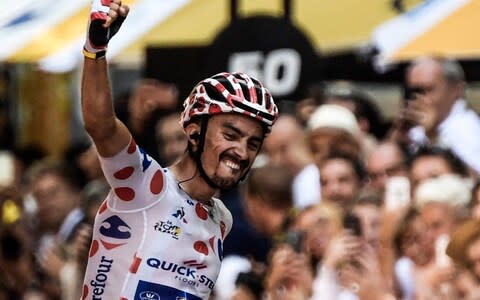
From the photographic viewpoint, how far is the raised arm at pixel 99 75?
8242 mm

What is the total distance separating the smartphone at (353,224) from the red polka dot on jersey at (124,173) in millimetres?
3197

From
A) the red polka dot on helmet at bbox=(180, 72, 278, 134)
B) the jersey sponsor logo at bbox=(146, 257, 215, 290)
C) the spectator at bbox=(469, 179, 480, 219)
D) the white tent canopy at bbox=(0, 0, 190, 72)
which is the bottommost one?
the white tent canopy at bbox=(0, 0, 190, 72)

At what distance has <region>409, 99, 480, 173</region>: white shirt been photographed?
1282 centimetres

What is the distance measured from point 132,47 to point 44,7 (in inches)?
87.1

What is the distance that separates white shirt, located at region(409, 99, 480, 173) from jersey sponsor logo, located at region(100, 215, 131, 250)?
14.3ft

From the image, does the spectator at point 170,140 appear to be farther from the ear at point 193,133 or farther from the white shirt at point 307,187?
the ear at point 193,133

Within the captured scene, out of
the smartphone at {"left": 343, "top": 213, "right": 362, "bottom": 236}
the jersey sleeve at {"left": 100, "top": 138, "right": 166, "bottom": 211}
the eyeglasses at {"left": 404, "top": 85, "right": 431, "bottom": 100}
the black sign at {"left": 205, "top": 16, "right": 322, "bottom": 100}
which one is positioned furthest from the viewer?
the black sign at {"left": 205, "top": 16, "right": 322, "bottom": 100}

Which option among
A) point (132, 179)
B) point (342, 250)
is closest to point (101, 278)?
point (132, 179)

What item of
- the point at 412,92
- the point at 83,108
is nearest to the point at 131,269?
the point at 83,108

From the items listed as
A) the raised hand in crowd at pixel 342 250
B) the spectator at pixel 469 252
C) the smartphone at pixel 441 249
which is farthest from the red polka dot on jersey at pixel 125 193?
the raised hand in crowd at pixel 342 250

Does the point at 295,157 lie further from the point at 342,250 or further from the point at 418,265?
the point at 418,265

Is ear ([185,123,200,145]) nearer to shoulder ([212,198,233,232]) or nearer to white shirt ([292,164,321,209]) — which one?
shoulder ([212,198,233,232])

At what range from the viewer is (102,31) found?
8.27 metres

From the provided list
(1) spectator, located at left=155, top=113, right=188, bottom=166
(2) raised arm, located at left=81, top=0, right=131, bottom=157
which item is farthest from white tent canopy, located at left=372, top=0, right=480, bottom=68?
(2) raised arm, located at left=81, top=0, right=131, bottom=157
